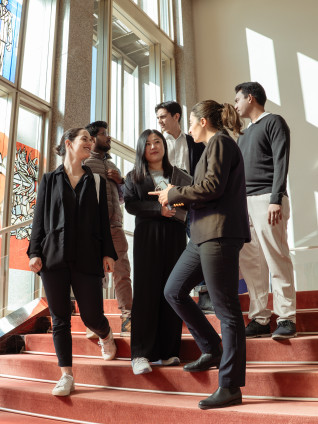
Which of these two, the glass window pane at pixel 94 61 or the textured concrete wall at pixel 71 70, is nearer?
the textured concrete wall at pixel 71 70

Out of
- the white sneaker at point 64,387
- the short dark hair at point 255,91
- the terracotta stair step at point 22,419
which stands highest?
the short dark hair at point 255,91

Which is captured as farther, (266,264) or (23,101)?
(23,101)

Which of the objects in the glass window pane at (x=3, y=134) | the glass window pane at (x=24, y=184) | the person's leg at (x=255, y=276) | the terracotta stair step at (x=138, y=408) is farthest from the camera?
the glass window pane at (x=3, y=134)

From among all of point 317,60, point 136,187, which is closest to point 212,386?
point 136,187

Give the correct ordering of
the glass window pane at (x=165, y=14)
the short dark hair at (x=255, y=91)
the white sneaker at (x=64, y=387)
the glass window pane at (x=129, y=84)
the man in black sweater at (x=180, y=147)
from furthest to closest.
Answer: the glass window pane at (x=165, y=14) → the glass window pane at (x=129, y=84) → the man in black sweater at (x=180, y=147) → the short dark hair at (x=255, y=91) → the white sneaker at (x=64, y=387)

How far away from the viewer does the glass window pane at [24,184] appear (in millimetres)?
4270

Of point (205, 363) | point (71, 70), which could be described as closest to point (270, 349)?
point (205, 363)

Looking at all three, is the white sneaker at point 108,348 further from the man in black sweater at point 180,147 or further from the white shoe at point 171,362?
the man in black sweater at point 180,147

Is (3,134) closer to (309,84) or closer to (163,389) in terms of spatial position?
(163,389)

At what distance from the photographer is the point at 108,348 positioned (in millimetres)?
2881

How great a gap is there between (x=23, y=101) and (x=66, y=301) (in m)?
3.89

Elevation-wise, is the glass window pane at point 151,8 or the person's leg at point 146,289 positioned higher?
the glass window pane at point 151,8

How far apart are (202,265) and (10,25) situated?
4.86 meters

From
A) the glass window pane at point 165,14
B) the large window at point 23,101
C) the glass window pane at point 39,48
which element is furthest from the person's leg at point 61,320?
the glass window pane at point 165,14
